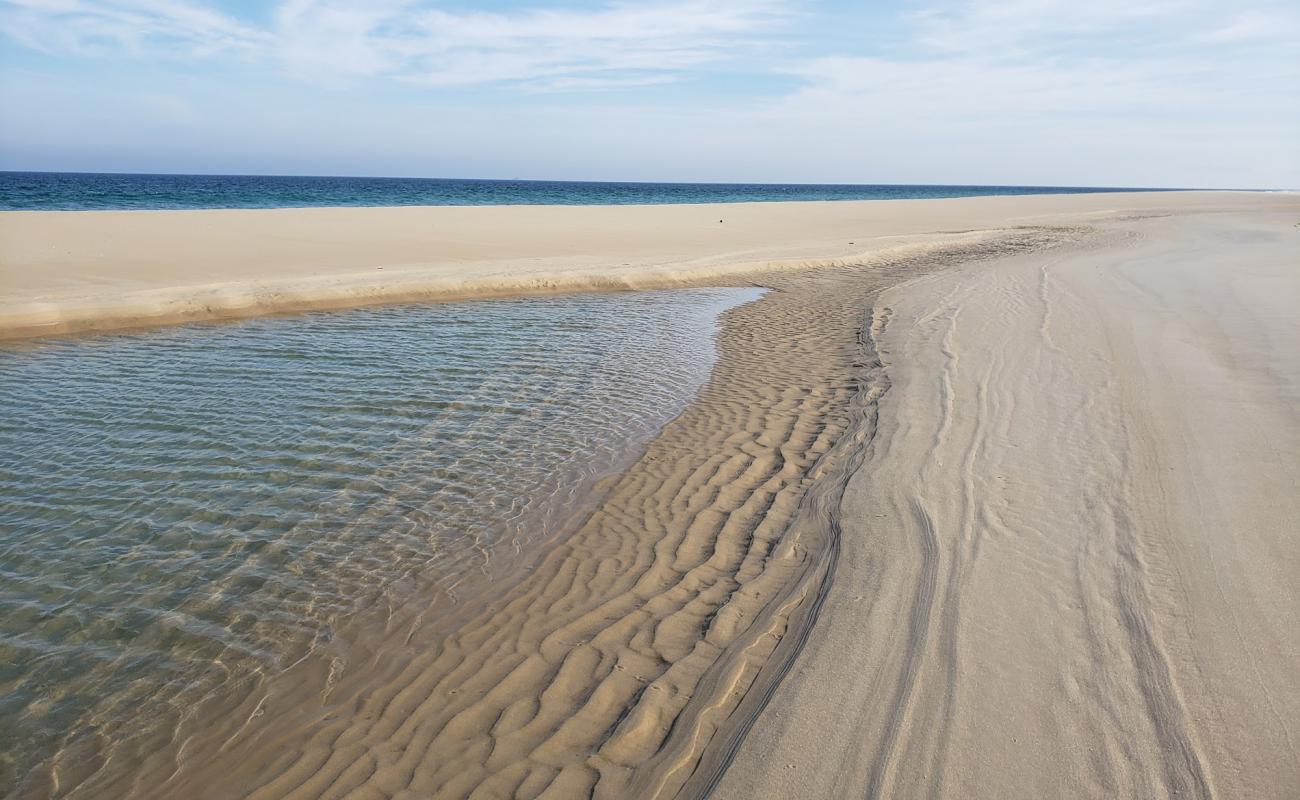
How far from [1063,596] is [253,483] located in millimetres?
5517

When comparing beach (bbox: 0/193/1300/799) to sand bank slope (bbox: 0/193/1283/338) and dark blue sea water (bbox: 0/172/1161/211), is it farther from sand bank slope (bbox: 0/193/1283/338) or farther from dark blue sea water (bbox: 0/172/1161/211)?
dark blue sea water (bbox: 0/172/1161/211)

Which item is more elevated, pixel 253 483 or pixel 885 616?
pixel 885 616

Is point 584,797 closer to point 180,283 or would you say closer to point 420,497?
point 420,497

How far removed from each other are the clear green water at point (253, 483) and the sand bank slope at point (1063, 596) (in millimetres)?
2359

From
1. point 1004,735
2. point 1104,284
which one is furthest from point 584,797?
point 1104,284

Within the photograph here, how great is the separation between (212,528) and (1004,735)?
487 cm

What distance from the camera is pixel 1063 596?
13.8 ft

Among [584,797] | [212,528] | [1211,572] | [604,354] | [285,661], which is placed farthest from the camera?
[604,354]

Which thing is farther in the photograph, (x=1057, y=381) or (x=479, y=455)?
(x=1057, y=381)

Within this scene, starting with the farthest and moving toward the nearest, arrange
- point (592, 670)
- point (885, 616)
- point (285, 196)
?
point (285, 196), point (885, 616), point (592, 670)

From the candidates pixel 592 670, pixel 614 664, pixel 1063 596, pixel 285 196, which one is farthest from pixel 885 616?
pixel 285 196

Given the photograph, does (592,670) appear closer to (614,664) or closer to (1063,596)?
(614,664)

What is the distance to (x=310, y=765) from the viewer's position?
335 centimetres

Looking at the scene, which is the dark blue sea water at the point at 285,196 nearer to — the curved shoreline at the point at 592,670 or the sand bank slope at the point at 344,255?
the sand bank slope at the point at 344,255
